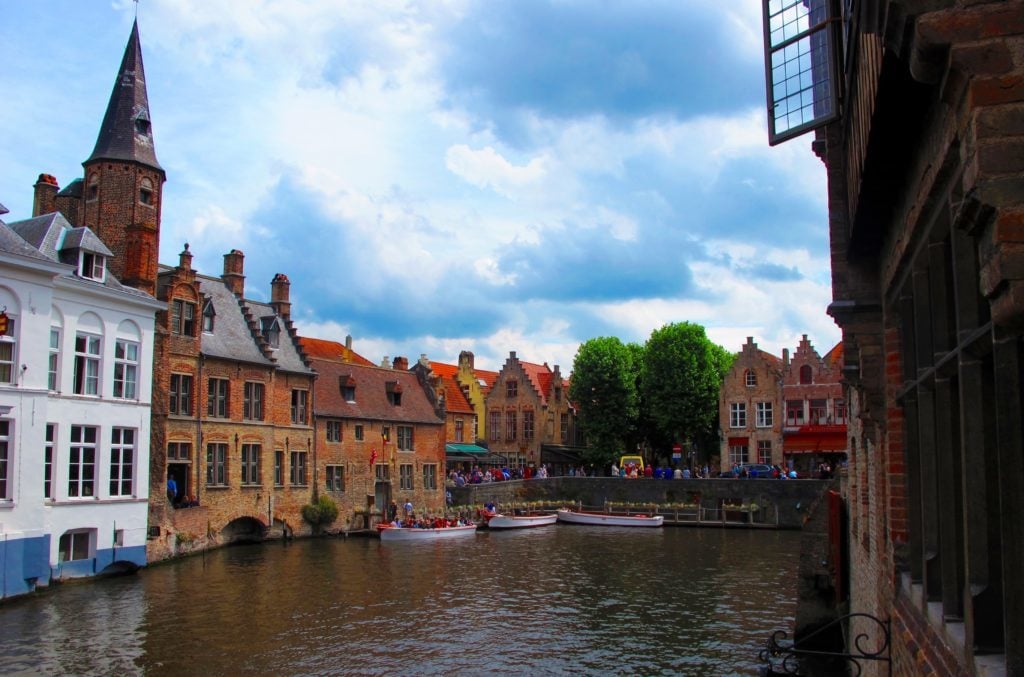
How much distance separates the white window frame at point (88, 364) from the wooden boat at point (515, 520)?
22.3m

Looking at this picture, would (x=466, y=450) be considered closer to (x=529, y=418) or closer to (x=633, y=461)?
(x=529, y=418)

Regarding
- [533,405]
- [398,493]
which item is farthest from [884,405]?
[533,405]

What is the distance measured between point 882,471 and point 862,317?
52.8 inches

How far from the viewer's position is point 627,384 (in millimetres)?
57969

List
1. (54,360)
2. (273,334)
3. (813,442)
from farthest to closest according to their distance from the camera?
(813,442), (273,334), (54,360)

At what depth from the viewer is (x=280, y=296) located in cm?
4212

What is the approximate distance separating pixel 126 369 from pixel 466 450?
32.4 meters

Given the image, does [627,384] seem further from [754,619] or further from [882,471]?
[882,471]

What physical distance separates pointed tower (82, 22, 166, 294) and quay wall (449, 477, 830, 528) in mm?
22728

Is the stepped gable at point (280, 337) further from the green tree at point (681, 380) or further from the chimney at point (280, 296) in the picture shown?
the green tree at point (681, 380)

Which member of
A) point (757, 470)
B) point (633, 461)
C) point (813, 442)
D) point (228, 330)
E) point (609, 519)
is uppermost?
point (228, 330)

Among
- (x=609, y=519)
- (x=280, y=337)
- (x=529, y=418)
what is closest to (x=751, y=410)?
(x=609, y=519)

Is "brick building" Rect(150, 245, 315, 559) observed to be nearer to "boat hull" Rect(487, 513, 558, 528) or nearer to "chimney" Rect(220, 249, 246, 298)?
"chimney" Rect(220, 249, 246, 298)

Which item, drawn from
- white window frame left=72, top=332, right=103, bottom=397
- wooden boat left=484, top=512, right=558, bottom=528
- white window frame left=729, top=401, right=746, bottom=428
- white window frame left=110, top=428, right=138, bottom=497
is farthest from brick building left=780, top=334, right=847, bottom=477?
white window frame left=72, top=332, right=103, bottom=397
